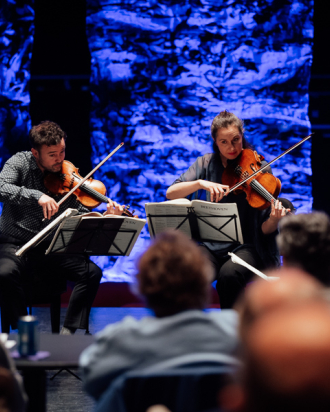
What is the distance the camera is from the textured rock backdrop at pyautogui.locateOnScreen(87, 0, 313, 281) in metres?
4.62

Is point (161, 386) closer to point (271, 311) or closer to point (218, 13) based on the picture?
point (271, 311)

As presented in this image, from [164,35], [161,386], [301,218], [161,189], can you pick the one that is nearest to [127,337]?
[161,386]

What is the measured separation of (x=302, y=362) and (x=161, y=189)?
4.33 metres

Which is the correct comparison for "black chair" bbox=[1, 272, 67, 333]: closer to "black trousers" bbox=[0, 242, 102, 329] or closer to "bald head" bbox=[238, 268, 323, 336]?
"black trousers" bbox=[0, 242, 102, 329]

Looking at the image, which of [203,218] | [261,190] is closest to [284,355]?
[203,218]

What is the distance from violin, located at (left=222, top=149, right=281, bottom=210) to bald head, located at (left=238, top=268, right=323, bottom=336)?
245cm

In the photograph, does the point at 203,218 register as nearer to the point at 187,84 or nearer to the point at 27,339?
the point at 27,339

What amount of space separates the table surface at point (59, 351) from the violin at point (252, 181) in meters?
1.50

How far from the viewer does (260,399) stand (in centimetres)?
43

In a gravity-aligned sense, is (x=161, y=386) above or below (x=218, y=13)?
below

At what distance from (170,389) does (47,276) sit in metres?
2.12

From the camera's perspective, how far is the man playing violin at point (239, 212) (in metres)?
→ 2.86

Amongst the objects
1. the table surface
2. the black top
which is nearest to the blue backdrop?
the black top

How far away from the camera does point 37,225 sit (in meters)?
3.05
